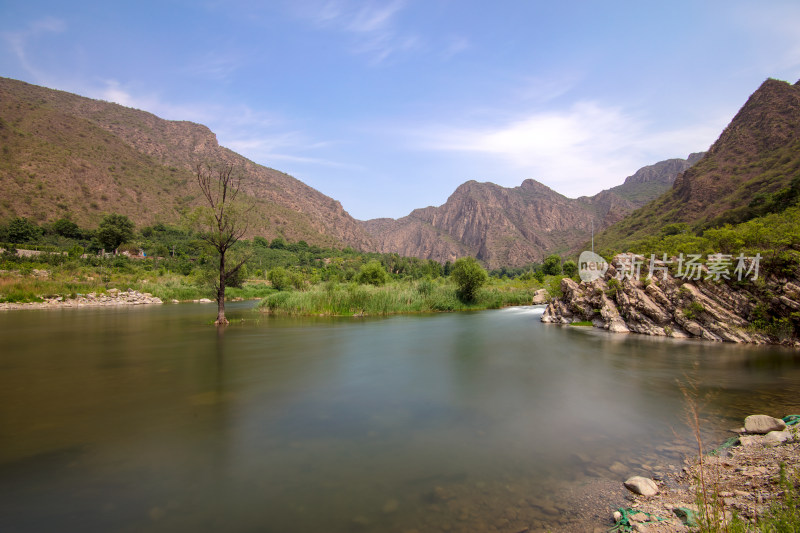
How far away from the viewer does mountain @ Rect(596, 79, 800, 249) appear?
185 feet

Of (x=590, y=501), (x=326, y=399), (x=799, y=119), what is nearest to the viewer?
(x=590, y=501)

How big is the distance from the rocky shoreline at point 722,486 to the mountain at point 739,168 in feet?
191

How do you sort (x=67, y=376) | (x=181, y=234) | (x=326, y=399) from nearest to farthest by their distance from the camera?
(x=326, y=399), (x=67, y=376), (x=181, y=234)

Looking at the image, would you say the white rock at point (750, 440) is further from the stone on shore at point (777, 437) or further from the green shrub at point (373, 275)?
the green shrub at point (373, 275)

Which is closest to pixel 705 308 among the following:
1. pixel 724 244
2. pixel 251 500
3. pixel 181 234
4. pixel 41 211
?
pixel 724 244

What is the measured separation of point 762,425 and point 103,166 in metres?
115

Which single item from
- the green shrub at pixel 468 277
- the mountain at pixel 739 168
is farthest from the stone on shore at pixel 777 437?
the mountain at pixel 739 168

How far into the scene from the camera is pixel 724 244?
62.7 ft

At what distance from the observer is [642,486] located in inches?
194

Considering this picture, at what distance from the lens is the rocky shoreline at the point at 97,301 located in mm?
34666

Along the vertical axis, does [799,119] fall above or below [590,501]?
above

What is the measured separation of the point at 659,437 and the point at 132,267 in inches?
2505

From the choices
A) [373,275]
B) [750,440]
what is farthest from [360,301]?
[750,440]

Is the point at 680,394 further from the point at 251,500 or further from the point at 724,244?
the point at 724,244
